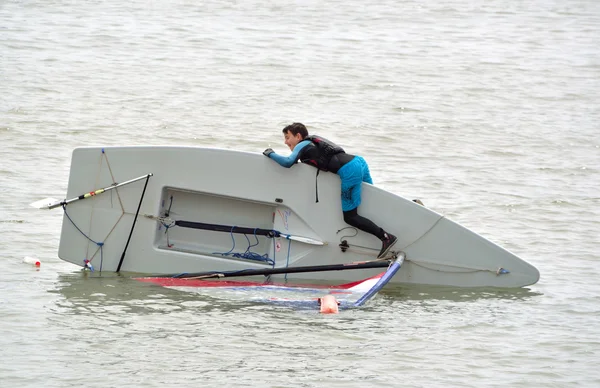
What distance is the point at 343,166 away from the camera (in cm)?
885

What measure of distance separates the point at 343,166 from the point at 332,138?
Result: 658 cm

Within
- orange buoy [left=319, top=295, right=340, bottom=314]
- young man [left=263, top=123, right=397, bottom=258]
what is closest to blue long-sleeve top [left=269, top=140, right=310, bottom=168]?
young man [left=263, top=123, right=397, bottom=258]

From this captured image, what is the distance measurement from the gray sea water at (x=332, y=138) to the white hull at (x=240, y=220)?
0.29 m

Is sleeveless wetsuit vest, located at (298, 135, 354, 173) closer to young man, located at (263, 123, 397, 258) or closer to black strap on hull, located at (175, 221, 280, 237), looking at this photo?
young man, located at (263, 123, 397, 258)

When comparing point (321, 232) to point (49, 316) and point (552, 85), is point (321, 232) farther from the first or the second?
point (552, 85)

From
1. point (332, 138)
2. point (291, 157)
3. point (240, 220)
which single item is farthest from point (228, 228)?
point (332, 138)

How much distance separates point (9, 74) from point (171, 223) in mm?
10335

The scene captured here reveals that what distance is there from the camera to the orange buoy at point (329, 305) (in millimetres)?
8453

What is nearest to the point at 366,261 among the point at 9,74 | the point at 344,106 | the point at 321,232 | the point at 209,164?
the point at 321,232

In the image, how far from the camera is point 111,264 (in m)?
9.31

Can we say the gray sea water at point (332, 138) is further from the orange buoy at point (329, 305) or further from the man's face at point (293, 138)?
the man's face at point (293, 138)

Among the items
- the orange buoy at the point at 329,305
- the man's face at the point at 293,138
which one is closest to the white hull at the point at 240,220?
the man's face at the point at 293,138

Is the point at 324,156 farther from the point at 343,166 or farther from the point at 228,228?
the point at 228,228

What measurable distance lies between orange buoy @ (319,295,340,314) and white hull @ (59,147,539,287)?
2.20 feet
